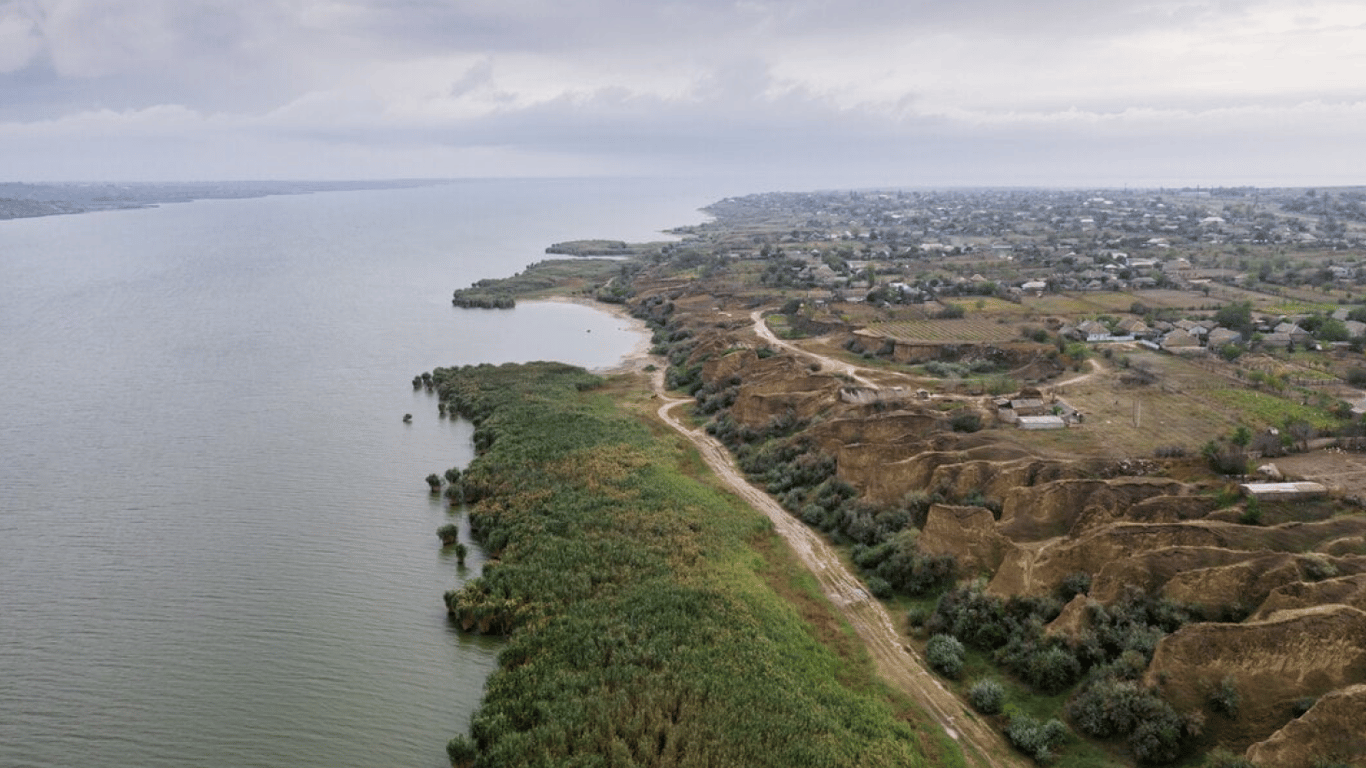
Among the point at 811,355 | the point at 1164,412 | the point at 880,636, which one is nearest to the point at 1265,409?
the point at 1164,412

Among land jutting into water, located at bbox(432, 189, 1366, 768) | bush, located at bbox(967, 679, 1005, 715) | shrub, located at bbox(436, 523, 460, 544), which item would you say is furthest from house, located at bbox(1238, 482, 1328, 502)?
shrub, located at bbox(436, 523, 460, 544)

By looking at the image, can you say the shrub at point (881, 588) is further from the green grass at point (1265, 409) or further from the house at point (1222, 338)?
the house at point (1222, 338)

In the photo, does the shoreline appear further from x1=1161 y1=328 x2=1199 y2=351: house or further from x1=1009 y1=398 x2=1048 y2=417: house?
x1=1161 y1=328 x2=1199 y2=351: house

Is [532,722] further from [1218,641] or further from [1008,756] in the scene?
[1218,641]

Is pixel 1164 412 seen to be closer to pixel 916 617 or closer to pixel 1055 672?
pixel 916 617

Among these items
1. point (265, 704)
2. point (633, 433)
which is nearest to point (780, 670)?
point (265, 704)

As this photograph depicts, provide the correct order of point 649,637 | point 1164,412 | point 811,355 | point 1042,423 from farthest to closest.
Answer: point 811,355, point 1164,412, point 1042,423, point 649,637
